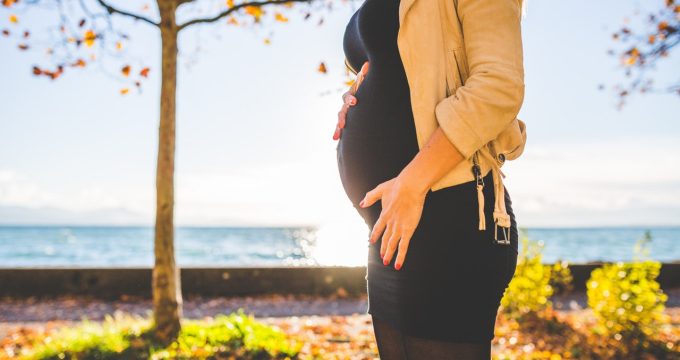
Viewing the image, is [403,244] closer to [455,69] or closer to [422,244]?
[422,244]

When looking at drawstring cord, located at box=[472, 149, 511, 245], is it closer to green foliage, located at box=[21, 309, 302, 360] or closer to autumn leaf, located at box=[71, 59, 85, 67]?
green foliage, located at box=[21, 309, 302, 360]

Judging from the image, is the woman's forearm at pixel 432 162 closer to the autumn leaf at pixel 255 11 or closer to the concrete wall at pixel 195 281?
the autumn leaf at pixel 255 11

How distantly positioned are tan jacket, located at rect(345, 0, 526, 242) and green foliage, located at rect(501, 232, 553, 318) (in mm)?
5475

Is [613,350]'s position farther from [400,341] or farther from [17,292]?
[17,292]

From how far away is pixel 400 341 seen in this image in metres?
1.19

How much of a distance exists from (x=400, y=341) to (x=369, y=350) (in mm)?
4090

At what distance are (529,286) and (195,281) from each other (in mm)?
5674

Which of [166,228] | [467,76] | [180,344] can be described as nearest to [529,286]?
[180,344]

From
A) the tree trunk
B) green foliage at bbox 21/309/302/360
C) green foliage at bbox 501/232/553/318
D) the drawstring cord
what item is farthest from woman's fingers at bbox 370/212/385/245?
green foliage at bbox 501/232/553/318

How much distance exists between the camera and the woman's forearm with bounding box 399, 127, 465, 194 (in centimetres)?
104

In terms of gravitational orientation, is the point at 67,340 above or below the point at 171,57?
below

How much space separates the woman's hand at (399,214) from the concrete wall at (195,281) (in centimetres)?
768

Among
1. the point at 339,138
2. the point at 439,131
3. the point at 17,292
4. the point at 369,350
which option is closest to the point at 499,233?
the point at 439,131

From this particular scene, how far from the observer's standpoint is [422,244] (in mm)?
1080
